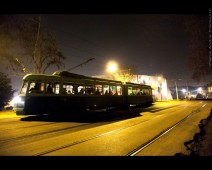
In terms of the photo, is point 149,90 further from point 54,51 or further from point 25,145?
point 25,145

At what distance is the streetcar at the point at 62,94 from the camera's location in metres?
12.9

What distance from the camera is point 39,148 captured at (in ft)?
20.8

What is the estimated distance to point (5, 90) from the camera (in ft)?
119

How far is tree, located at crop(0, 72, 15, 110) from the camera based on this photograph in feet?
114

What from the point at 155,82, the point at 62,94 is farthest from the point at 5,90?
the point at 155,82

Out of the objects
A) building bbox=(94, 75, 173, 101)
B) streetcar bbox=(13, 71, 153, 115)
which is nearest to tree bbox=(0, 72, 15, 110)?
streetcar bbox=(13, 71, 153, 115)

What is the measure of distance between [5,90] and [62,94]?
86.9ft

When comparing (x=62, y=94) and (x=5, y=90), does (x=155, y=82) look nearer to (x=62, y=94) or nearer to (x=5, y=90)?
(x=5, y=90)

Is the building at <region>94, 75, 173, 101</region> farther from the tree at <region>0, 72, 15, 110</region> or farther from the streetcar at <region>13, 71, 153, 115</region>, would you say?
the streetcar at <region>13, 71, 153, 115</region>

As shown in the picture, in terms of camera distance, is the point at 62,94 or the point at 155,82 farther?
the point at 155,82

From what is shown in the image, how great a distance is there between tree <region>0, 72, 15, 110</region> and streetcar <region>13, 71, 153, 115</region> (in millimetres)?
23420
